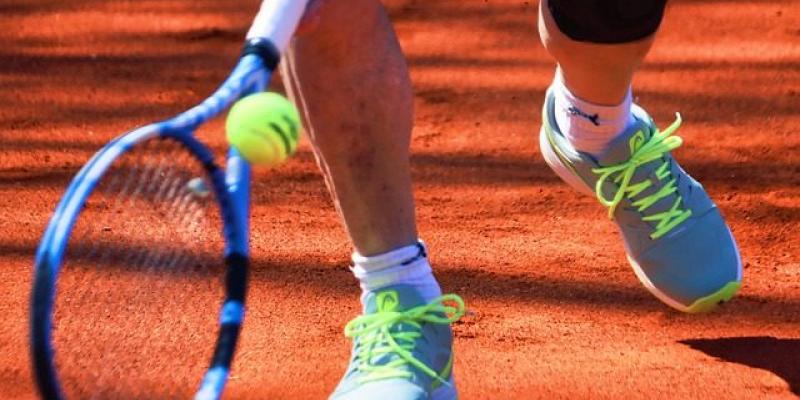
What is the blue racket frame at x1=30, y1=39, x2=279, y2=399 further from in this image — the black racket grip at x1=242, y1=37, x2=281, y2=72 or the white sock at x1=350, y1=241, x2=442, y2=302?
the white sock at x1=350, y1=241, x2=442, y2=302

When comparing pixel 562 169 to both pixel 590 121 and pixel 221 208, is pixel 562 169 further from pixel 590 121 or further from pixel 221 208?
pixel 221 208

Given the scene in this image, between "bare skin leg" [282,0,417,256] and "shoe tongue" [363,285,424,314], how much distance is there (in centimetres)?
6

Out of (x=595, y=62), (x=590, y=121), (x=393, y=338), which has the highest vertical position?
(x=595, y=62)

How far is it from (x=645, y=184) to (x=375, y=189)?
0.47m

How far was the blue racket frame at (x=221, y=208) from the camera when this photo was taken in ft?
3.92

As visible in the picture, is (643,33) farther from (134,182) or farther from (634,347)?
(134,182)

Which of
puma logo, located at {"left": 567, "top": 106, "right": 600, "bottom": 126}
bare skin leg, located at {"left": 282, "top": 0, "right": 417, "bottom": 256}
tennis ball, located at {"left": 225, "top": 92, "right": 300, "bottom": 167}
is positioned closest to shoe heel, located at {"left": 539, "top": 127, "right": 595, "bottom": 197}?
puma logo, located at {"left": 567, "top": 106, "right": 600, "bottom": 126}

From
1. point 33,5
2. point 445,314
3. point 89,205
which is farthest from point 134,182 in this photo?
point 33,5

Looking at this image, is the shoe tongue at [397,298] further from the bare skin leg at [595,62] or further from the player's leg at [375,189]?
the bare skin leg at [595,62]

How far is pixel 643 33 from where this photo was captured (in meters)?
1.91

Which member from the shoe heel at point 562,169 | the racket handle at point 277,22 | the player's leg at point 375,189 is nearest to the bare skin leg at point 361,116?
the player's leg at point 375,189

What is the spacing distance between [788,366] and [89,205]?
1090mm

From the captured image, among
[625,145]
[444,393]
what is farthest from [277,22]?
[625,145]

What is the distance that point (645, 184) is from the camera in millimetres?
2008
